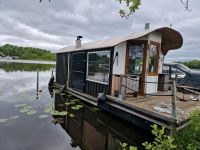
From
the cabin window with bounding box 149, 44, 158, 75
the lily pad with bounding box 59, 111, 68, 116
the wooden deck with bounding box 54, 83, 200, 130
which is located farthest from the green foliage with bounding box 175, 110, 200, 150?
Answer: the lily pad with bounding box 59, 111, 68, 116

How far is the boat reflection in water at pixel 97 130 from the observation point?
15.9 ft

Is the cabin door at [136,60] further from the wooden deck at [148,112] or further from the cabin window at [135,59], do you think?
the wooden deck at [148,112]

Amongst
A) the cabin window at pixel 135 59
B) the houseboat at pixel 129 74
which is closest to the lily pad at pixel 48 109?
the houseboat at pixel 129 74

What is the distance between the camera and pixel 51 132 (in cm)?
540

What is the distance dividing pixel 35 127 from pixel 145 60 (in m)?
4.57

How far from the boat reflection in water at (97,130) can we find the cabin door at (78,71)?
4.46 feet

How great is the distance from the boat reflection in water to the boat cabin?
93 centimetres

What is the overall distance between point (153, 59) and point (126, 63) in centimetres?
127

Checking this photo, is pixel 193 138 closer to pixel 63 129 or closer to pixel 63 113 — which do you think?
pixel 63 129

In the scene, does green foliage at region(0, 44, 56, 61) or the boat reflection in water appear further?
green foliage at region(0, 44, 56, 61)

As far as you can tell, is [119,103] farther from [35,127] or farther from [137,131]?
[35,127]

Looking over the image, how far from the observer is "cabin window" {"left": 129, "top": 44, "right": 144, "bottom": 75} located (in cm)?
678

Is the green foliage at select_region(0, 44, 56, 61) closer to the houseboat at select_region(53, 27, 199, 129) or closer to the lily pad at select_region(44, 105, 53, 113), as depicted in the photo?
the lily pad at select_region(44, 105, 53, 113)

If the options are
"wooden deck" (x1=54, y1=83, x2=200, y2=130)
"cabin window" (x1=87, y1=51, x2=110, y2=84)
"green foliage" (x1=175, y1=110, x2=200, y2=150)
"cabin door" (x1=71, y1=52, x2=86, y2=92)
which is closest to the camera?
"green foliage" (x1=175, y1=110, x2=200, y2=150)
